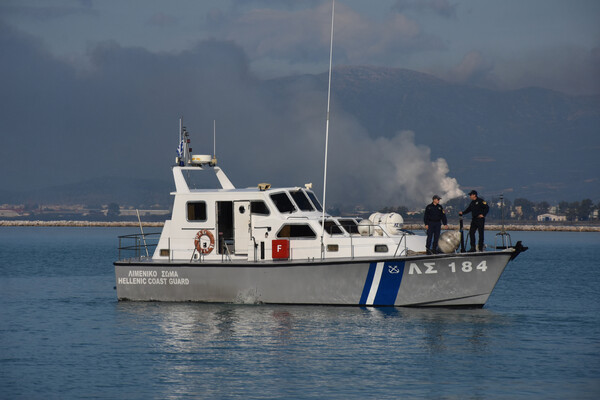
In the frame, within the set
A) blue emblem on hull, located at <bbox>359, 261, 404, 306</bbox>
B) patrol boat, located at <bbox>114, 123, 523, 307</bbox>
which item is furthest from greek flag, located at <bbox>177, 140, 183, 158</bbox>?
blue emblem on hull, located at <bbox>359, 261, 404, 306</bbox>

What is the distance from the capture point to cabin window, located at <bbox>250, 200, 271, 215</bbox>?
21281mm

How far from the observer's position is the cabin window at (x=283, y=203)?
21422mm

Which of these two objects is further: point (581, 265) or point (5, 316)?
point (581, 265)

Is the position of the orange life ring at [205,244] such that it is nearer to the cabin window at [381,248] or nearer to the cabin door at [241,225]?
the cabin door at [241,225]

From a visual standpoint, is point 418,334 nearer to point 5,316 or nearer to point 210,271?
point 210,271

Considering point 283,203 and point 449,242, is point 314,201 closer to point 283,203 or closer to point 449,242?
point 283,203

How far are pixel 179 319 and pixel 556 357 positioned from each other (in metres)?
8.94

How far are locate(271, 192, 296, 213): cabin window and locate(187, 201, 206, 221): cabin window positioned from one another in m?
1.93

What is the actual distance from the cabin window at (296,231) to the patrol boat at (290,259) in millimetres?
26

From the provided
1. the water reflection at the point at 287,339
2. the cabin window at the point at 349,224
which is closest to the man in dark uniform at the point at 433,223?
the water reflection at the point at 287,339

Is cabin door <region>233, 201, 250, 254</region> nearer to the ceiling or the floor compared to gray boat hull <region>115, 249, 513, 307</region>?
nearer to the ceiling

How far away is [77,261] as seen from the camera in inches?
1869

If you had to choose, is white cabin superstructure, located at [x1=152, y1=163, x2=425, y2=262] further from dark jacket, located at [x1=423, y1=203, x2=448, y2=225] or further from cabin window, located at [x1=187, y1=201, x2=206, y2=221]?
dark jacket, located at [x1=423, y1=203, x2=448, y2=225]

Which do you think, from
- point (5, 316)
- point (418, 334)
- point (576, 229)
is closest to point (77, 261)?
→ point (5, 316)
